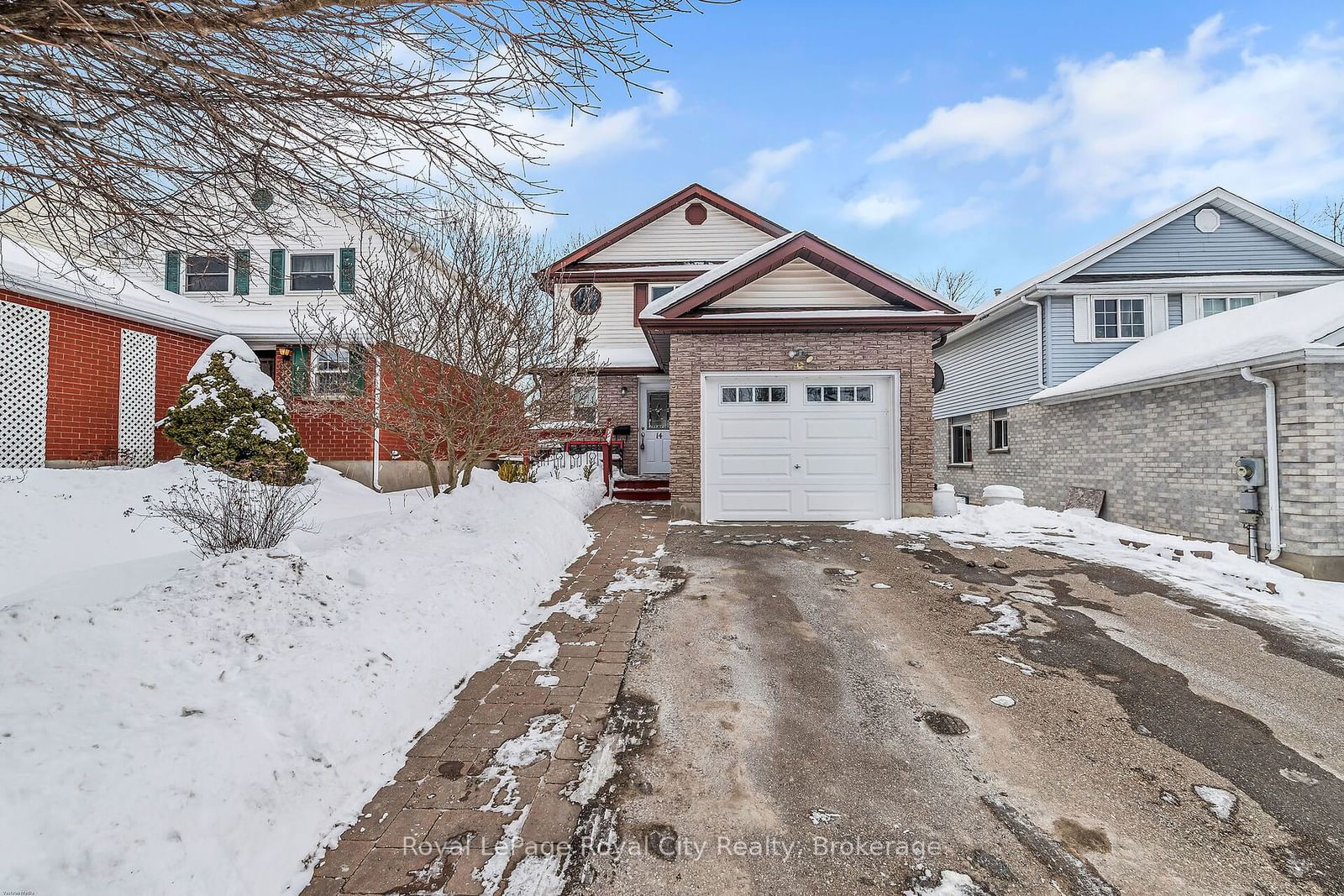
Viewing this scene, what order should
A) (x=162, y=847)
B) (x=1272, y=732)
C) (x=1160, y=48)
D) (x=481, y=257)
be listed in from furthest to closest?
(x=1160, y=48)
(x=481, y=257)
(x=1272, y=732)
(x=162, y=847)

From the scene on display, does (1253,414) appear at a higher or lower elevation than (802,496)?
higher

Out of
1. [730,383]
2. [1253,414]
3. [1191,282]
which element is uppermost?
[1191,282]

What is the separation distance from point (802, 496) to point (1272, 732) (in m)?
5.97

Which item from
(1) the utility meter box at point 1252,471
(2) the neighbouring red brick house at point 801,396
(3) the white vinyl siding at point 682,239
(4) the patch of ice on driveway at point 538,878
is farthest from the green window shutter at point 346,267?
(1) the utility meter box at point 1252,471

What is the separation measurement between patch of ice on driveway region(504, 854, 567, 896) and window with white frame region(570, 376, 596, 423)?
20.6ft

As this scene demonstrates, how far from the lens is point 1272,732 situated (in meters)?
2.89

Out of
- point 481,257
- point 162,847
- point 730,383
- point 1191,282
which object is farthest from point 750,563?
point 1191,282

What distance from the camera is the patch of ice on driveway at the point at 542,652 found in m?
3.59

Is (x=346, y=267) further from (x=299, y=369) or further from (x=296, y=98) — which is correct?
(x=296, y=98)

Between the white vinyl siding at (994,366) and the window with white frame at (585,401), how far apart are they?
7662 mm

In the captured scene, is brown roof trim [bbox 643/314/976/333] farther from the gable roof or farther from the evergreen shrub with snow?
the gable roof

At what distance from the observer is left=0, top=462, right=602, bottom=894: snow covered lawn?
1.69 meters

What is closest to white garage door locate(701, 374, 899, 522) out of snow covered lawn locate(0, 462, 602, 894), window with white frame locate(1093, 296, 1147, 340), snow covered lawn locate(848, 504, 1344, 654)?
snow covered lawn locate(848, 504, 1344, 654)

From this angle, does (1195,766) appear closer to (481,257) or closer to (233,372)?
(481,257)
